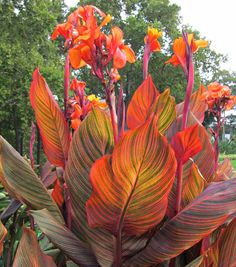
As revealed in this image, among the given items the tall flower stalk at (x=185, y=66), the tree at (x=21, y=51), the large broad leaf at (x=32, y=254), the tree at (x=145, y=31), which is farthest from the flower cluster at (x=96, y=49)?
the tree at (x=145, y=31)

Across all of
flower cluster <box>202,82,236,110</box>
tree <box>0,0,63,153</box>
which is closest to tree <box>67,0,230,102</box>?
tree <box>0,0,63,153</box>

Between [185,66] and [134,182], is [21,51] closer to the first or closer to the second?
[185,66]

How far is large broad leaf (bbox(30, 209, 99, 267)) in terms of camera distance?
0.82 meters

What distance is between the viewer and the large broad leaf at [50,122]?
37.5 inches

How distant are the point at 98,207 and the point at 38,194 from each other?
0.57 feet

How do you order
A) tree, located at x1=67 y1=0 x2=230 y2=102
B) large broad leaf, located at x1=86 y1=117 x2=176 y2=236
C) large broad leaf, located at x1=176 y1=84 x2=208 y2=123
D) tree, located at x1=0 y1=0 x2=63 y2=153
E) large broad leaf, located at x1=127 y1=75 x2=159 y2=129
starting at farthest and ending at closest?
tree, located at x1=67 y1=0 x2=230 y2=102, tree, located at x1=0 y1=0 x2=63 y2=153, large broad leaf, located at x1=176 y1=84 x2=208 y2=123, large broad leaf, located at x1=127 y1=75 x2=159 y2=129, large broad leaf, located at x1=86 y1=117 x2=176 y2=236

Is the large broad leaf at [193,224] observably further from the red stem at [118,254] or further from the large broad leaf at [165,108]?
the large broad leaf at [165,108]

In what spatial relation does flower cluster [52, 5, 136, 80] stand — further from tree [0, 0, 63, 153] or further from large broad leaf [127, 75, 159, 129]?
tree [0, 0, 63, 153]

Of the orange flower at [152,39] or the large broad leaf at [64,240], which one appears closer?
the large broad leaf at [64,240]

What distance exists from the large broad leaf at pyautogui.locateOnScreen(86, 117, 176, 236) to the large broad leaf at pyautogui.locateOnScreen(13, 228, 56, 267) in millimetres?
111

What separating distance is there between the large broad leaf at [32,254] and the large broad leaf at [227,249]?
0.32 metres

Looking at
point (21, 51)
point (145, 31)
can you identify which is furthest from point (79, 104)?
point (145, 31)

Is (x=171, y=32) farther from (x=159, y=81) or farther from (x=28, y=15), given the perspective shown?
(x=28, y=15)

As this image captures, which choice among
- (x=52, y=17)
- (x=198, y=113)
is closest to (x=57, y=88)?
(x=52, y=17)
